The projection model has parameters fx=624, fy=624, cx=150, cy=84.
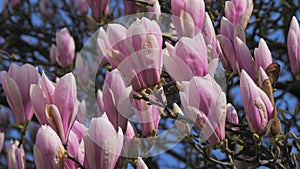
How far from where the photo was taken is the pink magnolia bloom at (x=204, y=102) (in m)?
1.32

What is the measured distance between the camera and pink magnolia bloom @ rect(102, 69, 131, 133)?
59.9 inches

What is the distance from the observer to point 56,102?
143 centimetres

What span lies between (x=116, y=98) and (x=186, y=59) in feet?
0.74

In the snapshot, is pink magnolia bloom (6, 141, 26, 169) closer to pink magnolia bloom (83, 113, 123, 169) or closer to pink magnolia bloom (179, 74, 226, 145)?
pink magnolia bloom (83, 113, 123, 169)

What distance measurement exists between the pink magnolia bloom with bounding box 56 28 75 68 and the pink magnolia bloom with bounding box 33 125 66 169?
3.91 feet

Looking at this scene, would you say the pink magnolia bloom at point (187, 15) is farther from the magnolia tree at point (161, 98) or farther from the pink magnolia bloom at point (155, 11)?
the pink magnolia bloom at point (155, 11)

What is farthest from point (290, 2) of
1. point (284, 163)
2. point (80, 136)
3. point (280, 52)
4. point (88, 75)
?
point (80, 136)

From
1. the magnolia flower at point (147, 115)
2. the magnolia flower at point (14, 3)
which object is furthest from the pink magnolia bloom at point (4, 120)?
the magnolia flower at point (147, 115)

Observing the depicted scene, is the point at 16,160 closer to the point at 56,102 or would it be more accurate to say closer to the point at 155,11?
the point at 56,102

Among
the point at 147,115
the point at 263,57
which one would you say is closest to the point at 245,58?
the point at 263,57

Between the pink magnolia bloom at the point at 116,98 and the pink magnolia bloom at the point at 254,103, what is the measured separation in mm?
290

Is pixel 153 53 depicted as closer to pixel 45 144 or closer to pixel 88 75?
pixel 45 144

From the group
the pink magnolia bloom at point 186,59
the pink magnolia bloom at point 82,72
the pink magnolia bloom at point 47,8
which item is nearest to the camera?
the pink magnolia bloom at point 186,59

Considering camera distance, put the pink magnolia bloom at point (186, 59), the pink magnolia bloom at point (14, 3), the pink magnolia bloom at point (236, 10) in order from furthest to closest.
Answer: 1. the pink magnolia bloom at point (14, 3)
2. the pink magnolia bloom at point (236, 10)
3. the pink magnolia bloom at point (186, 59)
